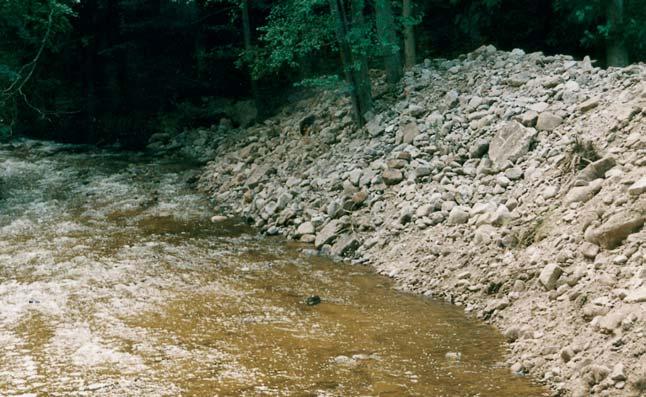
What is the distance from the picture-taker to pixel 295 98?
68.0 ft

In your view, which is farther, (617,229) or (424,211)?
(424,211)

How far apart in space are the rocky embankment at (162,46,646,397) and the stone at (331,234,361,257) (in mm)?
23

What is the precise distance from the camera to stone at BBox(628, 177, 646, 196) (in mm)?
7535

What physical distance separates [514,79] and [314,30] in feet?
15.2

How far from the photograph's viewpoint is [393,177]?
11.6 metres

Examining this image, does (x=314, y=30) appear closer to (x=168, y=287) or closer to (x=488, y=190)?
(x=488, y=190)

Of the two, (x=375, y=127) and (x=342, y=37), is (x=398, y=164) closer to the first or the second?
(x=375, y=127)

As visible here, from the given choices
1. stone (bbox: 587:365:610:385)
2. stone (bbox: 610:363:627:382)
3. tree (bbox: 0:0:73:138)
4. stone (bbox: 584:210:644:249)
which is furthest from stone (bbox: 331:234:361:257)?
tree (bbox: 0:0:73:138)

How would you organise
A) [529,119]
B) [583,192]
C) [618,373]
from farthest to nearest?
[529,119] < [583,192] < [618,373]

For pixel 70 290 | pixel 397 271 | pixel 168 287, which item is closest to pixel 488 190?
pixel 397 271

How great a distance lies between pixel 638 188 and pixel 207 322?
530 centimetres

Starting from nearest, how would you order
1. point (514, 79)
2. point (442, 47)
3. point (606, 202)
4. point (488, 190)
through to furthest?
point (606, 202), point (488, 190), point (514, 79), point (442, 47)

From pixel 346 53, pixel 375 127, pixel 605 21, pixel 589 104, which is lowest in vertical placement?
pixel 375 127

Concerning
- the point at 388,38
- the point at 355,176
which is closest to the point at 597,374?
the point at 355,176
